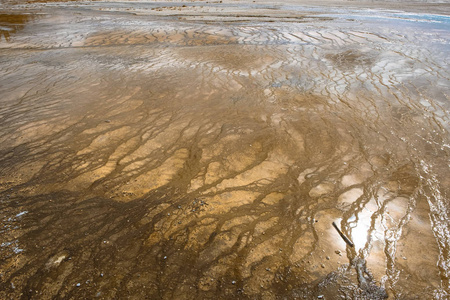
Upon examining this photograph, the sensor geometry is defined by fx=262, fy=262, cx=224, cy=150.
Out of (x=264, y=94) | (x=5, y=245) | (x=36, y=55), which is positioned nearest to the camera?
(x=5, y=245)

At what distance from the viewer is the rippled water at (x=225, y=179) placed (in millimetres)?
2229

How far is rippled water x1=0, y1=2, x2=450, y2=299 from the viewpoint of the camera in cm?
223

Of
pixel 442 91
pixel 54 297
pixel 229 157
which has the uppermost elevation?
pixel 442 91

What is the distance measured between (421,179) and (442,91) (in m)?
3.69

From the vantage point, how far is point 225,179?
332cm

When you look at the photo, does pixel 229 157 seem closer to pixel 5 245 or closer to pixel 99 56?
pixel 5 245

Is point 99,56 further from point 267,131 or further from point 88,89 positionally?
point 267,131

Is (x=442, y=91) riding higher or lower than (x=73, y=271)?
higher

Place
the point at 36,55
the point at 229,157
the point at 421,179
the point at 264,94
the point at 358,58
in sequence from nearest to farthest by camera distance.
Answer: the point at 421,179
the point at 229,157
the point at 264,94
the point at 358,58
the point at 36,55

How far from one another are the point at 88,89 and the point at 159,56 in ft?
9.53

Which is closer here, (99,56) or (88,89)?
(88,89)

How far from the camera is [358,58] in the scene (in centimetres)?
780

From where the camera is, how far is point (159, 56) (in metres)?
8.18

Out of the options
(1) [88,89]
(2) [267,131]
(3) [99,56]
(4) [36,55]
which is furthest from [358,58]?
(4) [36,55]
